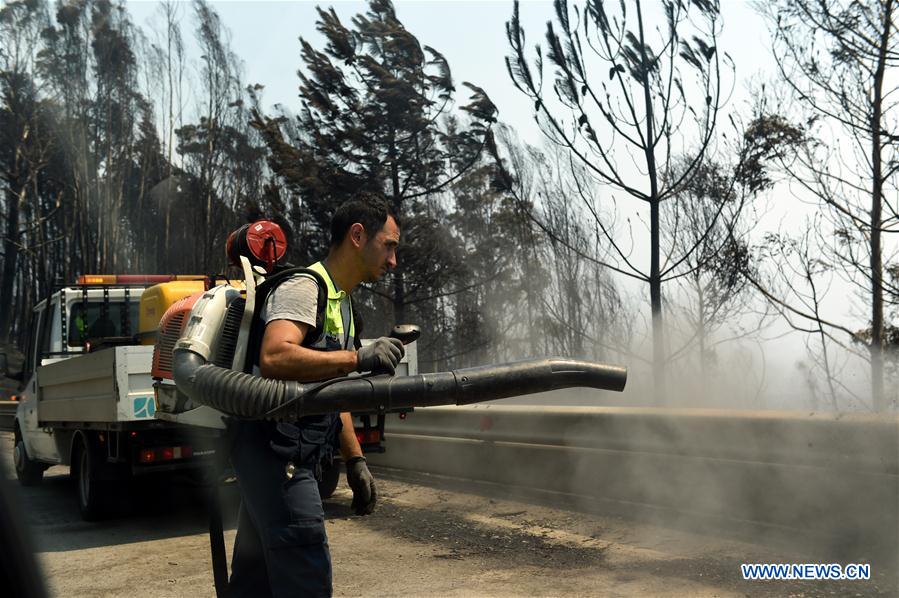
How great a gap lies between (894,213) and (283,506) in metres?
9.77

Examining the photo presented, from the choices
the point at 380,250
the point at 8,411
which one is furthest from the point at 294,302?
the point at 8,411

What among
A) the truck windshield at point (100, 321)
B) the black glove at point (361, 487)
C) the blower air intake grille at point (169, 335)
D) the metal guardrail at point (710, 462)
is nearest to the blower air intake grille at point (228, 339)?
the blower air intake grille at point (169, 335)

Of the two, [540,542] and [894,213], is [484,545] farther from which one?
[894,213]

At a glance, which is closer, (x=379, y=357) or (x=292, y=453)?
(x=379, y=357)

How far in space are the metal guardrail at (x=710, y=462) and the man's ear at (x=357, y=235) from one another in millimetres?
3531

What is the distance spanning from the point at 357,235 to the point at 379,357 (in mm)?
713

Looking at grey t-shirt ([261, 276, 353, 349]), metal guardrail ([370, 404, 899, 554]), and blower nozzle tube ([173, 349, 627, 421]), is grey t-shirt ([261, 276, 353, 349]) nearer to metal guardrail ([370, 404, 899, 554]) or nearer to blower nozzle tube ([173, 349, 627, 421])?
blower nozzle tube ([173, 349, 627, 421])

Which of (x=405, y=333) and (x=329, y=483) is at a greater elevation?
(x=405, y=333)

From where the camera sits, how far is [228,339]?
302 cm

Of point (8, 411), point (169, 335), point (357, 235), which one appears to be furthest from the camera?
point (8, 411)

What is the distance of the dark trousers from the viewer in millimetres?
2855

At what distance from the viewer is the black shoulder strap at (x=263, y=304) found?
3.03 meters

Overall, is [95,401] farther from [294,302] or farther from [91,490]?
[294,302]

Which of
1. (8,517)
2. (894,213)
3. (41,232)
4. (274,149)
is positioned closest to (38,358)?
(8,517)
